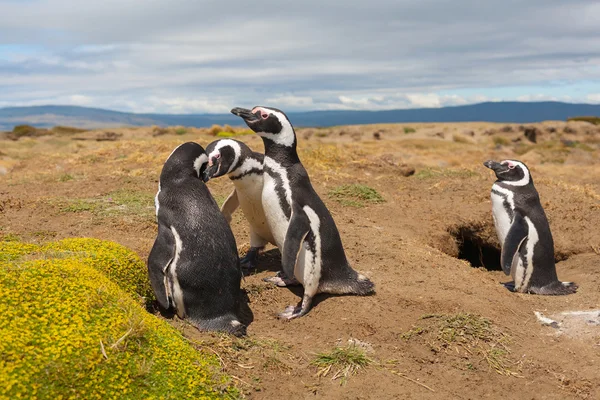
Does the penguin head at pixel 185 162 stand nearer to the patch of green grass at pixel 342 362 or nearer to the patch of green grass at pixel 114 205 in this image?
the patch of green grass at pixel 342 362

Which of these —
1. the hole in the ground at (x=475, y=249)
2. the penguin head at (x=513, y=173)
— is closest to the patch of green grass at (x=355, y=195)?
the hole in the ground at (x=475, y=249)

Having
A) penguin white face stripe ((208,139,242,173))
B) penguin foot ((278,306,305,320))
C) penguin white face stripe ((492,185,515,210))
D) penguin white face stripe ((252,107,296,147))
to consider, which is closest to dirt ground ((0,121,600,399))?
penguin foot ((278,306,305,320))

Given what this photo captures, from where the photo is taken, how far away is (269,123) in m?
5.70

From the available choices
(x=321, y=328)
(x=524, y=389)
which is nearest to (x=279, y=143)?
(x=321, y=328)

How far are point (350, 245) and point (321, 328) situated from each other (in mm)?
2363

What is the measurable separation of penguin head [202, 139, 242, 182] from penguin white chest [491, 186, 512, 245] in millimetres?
4051

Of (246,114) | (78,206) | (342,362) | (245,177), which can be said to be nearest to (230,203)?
(245,177)

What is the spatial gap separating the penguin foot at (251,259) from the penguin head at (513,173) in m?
3.89

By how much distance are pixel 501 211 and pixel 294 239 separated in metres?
3.89

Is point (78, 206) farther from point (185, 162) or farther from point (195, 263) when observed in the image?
point (195, 263)

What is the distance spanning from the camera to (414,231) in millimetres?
8930

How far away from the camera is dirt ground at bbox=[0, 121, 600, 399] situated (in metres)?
4.29

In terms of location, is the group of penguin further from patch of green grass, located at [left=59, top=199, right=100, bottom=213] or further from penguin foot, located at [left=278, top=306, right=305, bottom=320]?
patch of green grass, located at [left=59, top=199, right=100, bottom=213]

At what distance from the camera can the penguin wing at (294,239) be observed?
523 cm
